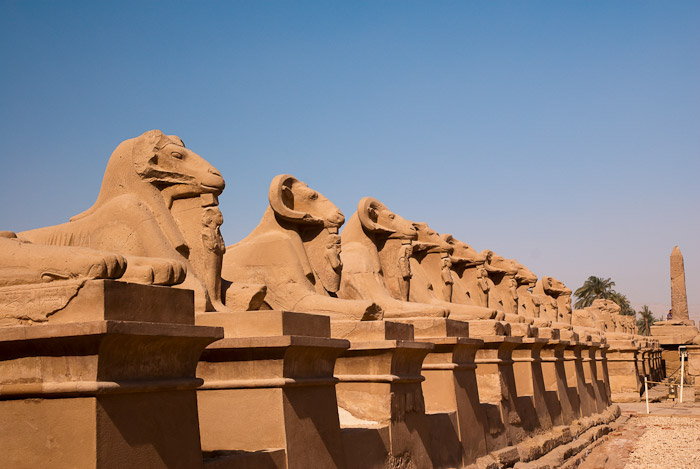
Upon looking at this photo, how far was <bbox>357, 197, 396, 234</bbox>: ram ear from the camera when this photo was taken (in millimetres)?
9227

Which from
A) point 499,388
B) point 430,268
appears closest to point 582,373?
point 430,268

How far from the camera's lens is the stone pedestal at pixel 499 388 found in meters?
9.14

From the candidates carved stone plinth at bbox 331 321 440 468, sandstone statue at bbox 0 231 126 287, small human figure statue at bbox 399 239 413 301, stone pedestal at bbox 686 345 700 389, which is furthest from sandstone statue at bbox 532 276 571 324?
sandstone statue at bbox 0 231 126 287

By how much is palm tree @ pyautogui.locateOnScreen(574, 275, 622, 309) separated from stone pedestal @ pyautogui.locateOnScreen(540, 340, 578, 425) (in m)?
52.8

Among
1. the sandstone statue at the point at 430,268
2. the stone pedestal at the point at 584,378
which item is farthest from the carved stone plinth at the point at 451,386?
the stone pedestal at the point at 584,378

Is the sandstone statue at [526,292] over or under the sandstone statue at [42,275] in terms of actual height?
over

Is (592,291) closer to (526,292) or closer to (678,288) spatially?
(678,288)

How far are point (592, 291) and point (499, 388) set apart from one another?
58.4 meters

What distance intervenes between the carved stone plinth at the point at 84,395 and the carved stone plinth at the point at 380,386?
2.63 meters

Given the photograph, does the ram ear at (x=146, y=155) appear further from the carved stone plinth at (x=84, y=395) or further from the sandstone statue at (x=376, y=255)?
the sandstone statue at (x=376, y=255)

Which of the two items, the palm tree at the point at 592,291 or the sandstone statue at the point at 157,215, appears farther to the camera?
the palm tree at the point at 592,291

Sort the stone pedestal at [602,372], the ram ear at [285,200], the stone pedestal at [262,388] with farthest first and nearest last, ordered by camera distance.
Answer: the stone pedestal at [602,372] < the ram ear at [285,200] < the stone pedestal at [262,388]

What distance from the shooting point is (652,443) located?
13.1 metres

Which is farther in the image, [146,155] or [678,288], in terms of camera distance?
[678,288]
